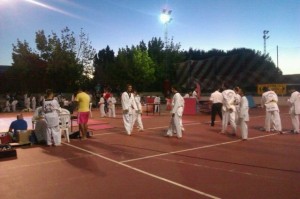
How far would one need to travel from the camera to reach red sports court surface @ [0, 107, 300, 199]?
20.5 feet

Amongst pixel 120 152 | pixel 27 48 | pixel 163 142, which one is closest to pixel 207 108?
pixel 163 142

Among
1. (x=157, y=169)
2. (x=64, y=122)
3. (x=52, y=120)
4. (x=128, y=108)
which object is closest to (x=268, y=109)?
(x=128, y=108)

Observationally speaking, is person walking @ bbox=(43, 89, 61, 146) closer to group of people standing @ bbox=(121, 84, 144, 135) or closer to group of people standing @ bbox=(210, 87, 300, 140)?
group of people standing @ bbox=(121, 84, 144, 135)

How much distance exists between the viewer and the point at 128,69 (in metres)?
47.7

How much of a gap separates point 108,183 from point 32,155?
4.25 metres

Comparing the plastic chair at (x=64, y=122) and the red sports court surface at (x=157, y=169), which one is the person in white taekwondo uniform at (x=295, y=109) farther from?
the plastic chair at (x=64, y=122)

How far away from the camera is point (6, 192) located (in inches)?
254

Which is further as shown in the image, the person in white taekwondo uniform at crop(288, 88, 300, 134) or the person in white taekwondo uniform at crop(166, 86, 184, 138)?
the person in white taekwondo uniform at crop(288, 88, 300, 134)

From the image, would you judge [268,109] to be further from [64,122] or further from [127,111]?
[64,122]

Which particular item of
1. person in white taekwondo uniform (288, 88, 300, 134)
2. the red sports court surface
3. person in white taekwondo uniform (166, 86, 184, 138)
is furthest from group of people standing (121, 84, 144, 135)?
person in white taekwondo uniform (288, 88, 300, 134)

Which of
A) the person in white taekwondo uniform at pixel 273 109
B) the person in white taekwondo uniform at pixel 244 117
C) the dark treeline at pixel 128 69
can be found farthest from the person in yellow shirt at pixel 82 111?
the dark treeline at pixel 128 69

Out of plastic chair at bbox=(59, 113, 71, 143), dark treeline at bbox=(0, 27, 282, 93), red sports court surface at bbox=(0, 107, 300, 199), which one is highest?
dark treeline at bbox=(0, 27, 282, 93)

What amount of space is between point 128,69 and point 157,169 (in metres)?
40.3

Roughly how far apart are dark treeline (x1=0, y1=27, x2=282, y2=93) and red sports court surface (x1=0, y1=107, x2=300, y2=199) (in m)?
32.2
